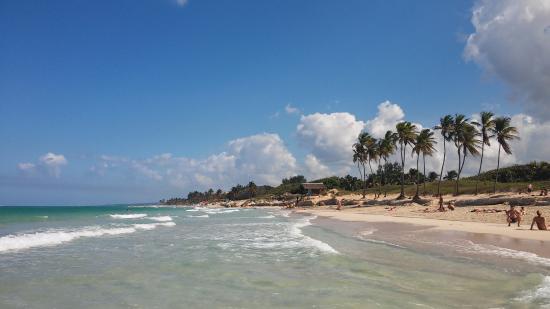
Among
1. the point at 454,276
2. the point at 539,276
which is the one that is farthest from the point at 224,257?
the point at 539,276

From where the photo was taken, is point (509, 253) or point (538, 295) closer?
point (538, 295)

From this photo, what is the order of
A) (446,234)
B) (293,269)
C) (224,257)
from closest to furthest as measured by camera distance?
(293,269) → (224,257) → (446,234)

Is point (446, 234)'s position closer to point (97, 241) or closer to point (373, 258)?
point (373, 258)

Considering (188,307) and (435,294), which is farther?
(435,294)

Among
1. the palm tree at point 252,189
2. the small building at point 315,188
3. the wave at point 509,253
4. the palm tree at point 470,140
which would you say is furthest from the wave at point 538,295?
the palm tree at point 252,189

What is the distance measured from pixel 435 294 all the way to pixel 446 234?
14.1 meters

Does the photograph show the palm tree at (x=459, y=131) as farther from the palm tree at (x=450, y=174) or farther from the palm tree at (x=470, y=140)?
Answer: the palm tree at (x=450, y=174)

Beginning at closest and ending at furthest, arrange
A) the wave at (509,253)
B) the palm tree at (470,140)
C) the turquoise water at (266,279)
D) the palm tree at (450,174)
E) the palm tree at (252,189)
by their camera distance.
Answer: the turquoise water at (266,279) → the wave at (509,253) → the palm tree at (470,140) → the palm tree at (450,174) → the palm tree at (252,189)

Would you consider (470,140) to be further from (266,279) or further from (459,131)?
(266,279)

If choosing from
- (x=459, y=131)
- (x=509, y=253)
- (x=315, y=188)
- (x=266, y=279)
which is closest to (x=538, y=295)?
(x=266, y=279)

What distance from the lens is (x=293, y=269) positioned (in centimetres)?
1284

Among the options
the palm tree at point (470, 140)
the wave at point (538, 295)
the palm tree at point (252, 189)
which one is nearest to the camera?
the wave at point (538, 295)

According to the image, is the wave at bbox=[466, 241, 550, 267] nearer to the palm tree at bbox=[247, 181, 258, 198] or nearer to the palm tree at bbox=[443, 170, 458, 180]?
the palm tree at bbox=[443, 170, 458, 180]

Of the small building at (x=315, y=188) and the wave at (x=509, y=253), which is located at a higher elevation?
the small building at (x=315, y=188)
